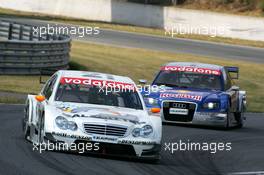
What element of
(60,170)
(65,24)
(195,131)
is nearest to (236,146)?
(195,131)

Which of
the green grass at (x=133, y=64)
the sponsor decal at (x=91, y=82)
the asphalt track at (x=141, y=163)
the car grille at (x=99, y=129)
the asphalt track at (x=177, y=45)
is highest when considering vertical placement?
the sponsor decal at (x=91, y=82)

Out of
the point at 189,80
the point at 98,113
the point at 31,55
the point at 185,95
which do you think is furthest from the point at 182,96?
the point at 31,55

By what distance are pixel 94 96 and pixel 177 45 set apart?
103 ft

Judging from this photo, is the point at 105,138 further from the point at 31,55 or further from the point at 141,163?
the point at 31,55

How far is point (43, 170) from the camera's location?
35.7 ft

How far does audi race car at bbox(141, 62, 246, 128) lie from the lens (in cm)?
1872

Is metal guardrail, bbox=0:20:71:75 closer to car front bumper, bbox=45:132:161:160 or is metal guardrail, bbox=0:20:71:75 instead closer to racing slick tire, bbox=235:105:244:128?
racing slick tire, bbox=235:105:244:128

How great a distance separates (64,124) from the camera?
40.6 ft

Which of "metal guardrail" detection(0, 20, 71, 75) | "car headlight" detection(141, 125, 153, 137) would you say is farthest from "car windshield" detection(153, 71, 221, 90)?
"metal guardrail" detection(0, 20, 71, 75)

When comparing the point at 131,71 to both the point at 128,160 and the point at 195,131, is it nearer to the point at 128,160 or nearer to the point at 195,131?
the point at 195,131

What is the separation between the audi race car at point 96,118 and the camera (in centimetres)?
1229

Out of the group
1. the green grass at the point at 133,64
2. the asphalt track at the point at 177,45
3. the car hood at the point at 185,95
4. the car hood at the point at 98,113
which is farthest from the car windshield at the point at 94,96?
the asphalt track at the point at 177,45

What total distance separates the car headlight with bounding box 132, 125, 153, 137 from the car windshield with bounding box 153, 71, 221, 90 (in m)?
7.09

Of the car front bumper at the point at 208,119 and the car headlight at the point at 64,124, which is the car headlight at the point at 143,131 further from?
the car front bumper at the point at 208,119
